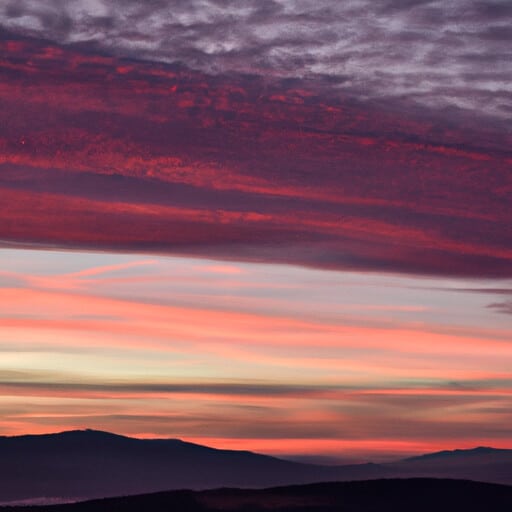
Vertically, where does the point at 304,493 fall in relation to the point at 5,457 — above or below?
below

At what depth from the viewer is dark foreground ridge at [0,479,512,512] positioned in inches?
3469

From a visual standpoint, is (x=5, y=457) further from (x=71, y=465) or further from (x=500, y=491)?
(x=500, y=491)

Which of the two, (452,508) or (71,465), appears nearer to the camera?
(452,508)

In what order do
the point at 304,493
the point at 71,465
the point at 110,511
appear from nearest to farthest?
the point at 110,511 < the point at 304,493 < the point at 71,465

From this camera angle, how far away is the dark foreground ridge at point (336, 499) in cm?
8812

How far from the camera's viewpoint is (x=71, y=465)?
19762 centimetres

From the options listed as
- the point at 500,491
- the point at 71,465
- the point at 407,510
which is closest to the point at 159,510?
the point at 407,510

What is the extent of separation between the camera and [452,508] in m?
96.2

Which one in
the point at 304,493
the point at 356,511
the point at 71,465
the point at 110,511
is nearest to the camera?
the point at 110,511

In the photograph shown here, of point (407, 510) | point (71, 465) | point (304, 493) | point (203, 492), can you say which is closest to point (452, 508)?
point (407, 510)

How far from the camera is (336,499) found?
97.5 m

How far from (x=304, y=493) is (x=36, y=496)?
112900mm

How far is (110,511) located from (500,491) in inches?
1459

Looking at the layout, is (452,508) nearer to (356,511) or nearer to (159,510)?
(356,511)
